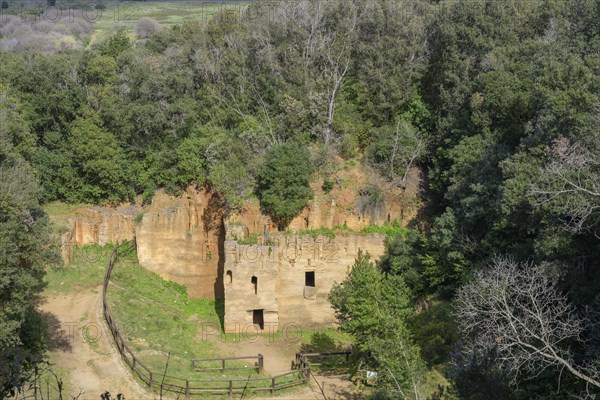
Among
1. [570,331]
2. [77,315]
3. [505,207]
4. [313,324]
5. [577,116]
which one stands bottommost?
[313,324]

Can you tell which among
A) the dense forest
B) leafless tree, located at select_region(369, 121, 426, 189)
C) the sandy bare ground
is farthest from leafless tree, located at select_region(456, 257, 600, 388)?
leafless tree, located at select_region(369, 121, 426, 189)

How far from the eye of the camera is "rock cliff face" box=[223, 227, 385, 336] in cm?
2809

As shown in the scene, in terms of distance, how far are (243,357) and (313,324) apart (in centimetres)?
543

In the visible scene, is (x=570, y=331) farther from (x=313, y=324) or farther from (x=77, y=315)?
(x=77, y=315)

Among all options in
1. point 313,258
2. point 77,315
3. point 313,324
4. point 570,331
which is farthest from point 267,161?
point 570,331

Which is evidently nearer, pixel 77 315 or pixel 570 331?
pixel 570 331

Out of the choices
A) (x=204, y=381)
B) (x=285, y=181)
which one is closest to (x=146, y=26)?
(x=285, y=181)

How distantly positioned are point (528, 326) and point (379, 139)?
1608 cm

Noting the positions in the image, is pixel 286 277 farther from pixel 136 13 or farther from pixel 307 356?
pixel 136 13

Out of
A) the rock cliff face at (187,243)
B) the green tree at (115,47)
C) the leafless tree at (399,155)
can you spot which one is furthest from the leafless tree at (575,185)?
the green tree at (115,47)

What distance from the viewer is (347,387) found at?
23.3 meters

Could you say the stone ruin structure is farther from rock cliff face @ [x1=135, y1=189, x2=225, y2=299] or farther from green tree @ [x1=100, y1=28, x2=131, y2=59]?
green tree @ [x1=100, y1=28, x2=131, y2=59]

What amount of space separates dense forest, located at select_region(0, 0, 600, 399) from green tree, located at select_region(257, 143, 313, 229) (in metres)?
0.09

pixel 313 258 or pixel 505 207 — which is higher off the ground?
pixel 505 207
